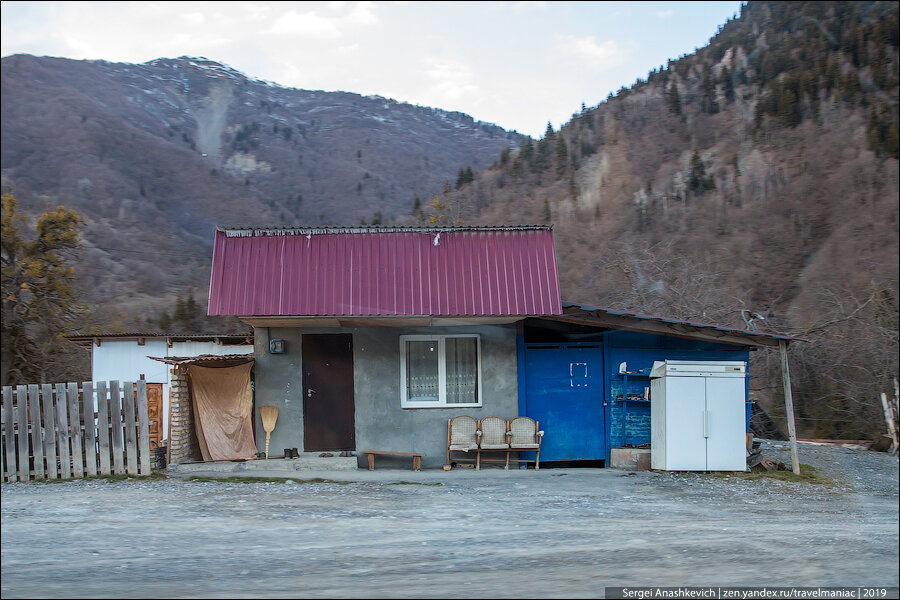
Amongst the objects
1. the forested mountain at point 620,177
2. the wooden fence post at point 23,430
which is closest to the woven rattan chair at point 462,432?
the wooden fence post at point 23,430

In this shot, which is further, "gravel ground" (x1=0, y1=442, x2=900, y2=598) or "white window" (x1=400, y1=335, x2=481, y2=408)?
"white window" (x1=400, y1=335, x2=481, y2=408)

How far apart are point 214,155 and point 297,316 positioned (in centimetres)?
6792

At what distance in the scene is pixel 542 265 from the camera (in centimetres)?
1376

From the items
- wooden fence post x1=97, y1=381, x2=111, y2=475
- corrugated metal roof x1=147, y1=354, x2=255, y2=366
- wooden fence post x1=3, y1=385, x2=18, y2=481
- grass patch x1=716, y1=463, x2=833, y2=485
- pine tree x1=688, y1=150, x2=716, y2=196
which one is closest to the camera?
wooden fence post x1=3, y1=385, x2=18, y2=481

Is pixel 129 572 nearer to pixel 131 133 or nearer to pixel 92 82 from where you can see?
pixel 131 133

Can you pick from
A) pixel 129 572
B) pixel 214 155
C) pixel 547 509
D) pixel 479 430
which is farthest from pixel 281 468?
pixel 214 155

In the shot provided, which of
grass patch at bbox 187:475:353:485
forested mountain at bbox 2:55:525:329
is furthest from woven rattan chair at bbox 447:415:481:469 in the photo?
forested mountain at bbox 2:55:525:329

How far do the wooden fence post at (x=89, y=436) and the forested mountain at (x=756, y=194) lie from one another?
668 inches

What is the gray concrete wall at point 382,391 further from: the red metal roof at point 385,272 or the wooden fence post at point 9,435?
the wooden fence post at point 9,435

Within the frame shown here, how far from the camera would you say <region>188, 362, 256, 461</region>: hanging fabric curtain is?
1360 centimetres

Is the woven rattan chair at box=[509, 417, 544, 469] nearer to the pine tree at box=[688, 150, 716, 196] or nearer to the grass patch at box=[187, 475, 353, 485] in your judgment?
the grass patch at box=[187, 475, 353, 485]

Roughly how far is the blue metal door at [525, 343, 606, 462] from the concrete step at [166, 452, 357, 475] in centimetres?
369

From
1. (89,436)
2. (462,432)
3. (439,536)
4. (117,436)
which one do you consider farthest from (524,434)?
(89,436)

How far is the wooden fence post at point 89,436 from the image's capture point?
11.9 meters
